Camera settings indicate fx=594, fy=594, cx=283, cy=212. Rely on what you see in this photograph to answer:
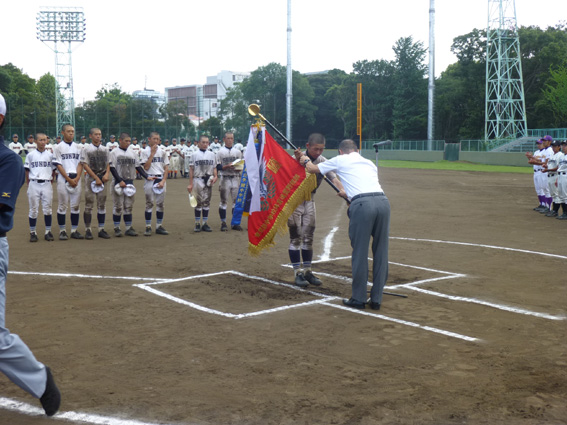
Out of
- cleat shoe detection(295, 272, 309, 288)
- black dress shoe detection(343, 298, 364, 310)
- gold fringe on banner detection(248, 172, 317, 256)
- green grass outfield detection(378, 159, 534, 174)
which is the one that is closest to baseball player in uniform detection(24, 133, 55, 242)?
gold fringe on banner detection(248, 172, 317, 256)

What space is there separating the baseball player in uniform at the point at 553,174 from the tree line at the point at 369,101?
4337 centimetres

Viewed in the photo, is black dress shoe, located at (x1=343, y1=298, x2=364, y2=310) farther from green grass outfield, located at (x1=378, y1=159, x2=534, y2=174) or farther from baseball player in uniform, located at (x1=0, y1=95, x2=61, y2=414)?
green grass outfield, located at (x1=378, y1=159, x2=534, y2=174)

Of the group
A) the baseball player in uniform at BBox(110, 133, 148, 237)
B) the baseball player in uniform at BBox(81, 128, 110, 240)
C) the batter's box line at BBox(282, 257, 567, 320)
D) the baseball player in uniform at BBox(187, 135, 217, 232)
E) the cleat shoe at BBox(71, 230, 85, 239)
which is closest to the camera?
the batter's box line at BBox(282, 257, 567, 320)

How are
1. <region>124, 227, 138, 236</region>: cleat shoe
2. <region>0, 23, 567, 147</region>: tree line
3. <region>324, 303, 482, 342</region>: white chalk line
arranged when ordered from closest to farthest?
<region>324, 303, 482, 342</region>: white chalk line
<region>124, 227, 138, 236</region>: cleat shoe
<region>0, 23, 567, 147</region>: tree line

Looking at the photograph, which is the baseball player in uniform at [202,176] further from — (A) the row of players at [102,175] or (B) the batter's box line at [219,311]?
(B) the batter's box line at [219,311]

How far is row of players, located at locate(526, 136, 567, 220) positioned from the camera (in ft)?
56.9

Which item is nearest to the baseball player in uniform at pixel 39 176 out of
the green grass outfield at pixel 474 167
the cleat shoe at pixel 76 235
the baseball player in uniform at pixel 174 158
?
the cleat shoe at pixel 76 235

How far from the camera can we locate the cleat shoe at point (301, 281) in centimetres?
897

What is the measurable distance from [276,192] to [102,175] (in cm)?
612

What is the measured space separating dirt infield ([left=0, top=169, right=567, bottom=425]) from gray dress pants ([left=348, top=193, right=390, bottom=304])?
1.14ft

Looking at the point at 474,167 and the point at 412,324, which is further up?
the point at 474,167

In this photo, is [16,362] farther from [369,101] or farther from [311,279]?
[369,101]

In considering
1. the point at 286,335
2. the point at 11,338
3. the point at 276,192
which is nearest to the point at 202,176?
the point at 276,192

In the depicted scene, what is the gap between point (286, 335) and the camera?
6668 mm
